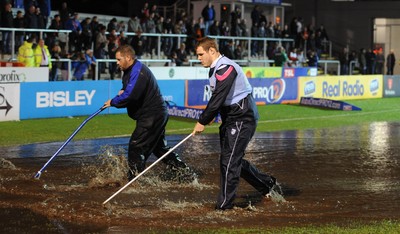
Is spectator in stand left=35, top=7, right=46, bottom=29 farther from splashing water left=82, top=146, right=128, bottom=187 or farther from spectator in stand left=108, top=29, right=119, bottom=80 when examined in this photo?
splashing water left=82, top=146, right=128, bottom=187

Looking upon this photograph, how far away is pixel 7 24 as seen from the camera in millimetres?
26547

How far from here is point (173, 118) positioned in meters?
23.1

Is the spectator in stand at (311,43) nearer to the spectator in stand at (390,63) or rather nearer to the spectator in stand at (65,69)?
the spectator in stand at (390,63)

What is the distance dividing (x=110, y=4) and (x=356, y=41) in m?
16.0

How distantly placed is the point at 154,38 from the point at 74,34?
18.0 feet

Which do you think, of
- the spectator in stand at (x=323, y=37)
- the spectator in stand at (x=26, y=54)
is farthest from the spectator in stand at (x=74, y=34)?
the spectator in stand at (x=323, y=37)

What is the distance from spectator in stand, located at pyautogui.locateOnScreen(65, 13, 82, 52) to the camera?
28531 mm

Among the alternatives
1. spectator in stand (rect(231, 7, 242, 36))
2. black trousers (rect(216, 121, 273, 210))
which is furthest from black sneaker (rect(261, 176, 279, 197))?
spectator in stand (rect(231, 7, 242, 36))

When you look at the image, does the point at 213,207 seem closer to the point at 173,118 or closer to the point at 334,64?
the point at 173,118

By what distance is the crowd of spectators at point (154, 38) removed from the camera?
2741cm

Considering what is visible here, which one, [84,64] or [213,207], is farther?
[84,64]

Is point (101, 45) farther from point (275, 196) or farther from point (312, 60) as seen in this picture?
point (275, 196)

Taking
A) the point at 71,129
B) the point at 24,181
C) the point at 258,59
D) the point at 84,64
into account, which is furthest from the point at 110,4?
the point at 24,181

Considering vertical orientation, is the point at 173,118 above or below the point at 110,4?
below
